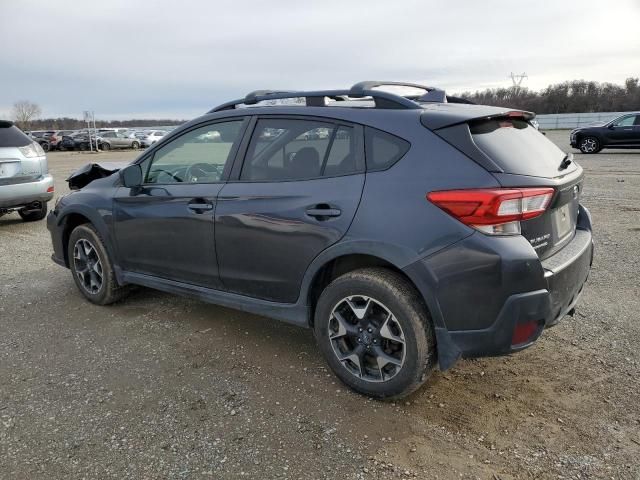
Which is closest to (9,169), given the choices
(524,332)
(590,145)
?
(524,332)

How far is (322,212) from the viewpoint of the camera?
2.96 m

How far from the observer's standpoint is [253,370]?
337 cm

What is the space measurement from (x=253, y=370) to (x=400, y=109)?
6.25ft

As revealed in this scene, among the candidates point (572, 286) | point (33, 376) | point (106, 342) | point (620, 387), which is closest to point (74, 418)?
point (33, 376)

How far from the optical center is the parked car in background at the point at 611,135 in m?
18.3

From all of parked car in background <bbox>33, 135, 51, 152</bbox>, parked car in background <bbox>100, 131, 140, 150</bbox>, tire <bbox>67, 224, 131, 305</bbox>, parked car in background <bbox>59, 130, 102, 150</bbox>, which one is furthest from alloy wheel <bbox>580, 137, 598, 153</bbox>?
parked car in background <bbox>33, 135, 51, 152</bbox>

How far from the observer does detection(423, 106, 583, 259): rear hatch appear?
8.53 ft

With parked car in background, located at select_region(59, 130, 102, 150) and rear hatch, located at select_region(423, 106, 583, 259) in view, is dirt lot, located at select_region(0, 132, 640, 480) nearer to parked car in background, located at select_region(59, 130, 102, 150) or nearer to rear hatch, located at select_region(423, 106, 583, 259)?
rear hatch, located at select_region(423, 106, 583, 259)

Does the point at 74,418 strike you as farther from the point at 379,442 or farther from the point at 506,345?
the point at 506,345

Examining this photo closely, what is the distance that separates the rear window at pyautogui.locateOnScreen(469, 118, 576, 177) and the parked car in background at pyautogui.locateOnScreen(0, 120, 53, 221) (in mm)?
7179

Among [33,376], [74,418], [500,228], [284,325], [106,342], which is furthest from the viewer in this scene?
[284,325]

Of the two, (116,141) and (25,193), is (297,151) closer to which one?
(25,193)

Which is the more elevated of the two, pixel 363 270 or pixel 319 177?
pixel 319 177

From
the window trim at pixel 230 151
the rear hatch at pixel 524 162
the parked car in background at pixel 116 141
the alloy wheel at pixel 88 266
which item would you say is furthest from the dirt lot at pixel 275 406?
the parked car in background at pixel 116 141
